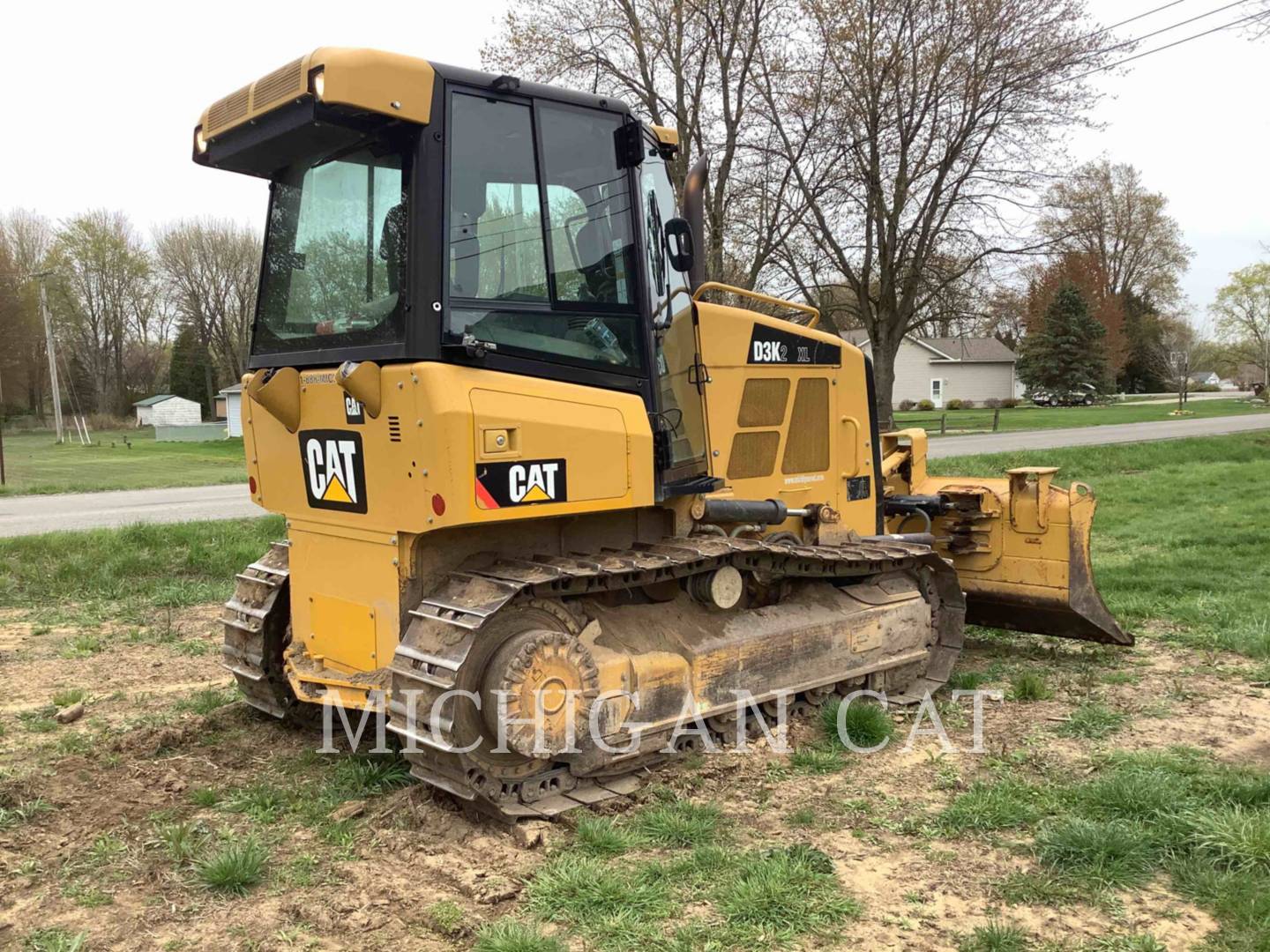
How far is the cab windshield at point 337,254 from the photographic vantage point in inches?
173

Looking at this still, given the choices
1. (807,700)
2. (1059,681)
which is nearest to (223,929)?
(807,700)

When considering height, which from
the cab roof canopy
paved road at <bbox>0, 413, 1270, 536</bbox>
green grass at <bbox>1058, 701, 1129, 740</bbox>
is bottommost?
green grass at <bbox>1058, 701, 1129, 740</bbox>

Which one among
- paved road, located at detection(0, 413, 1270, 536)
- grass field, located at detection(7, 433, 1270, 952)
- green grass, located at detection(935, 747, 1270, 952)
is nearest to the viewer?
grass field, located at detection(7, 433, 1270, 952)

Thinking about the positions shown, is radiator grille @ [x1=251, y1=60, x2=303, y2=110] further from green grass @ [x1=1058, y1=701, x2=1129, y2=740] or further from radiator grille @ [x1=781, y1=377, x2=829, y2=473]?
green grass @ [x1=1058, y1=701, x2=1129, y2=740]

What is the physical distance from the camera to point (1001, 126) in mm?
21031

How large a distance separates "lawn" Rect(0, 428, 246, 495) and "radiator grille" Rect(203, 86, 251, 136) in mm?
15770

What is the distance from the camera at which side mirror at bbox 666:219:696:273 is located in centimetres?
519

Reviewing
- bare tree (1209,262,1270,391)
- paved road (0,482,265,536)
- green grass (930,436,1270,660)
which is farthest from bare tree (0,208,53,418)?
bare tree (1209,262,1270,391)

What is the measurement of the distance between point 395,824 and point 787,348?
3.63m

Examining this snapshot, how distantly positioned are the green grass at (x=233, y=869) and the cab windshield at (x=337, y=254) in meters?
2.16

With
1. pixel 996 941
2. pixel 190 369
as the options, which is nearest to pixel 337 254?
pixel 996 941

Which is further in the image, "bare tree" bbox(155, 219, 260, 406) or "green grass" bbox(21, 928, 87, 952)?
"bare tree" bbox(155, 219, 260, 406)

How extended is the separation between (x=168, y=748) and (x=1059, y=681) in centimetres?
543

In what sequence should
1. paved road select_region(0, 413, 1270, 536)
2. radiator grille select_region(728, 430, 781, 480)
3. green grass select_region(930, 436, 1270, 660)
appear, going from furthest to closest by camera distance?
1. paved road select_region(0, 413, 1270, 536)
2. green grass select_region(930, 436, 1270, 660)
3. radiator grille select_region(728, 430, 781, 480)
